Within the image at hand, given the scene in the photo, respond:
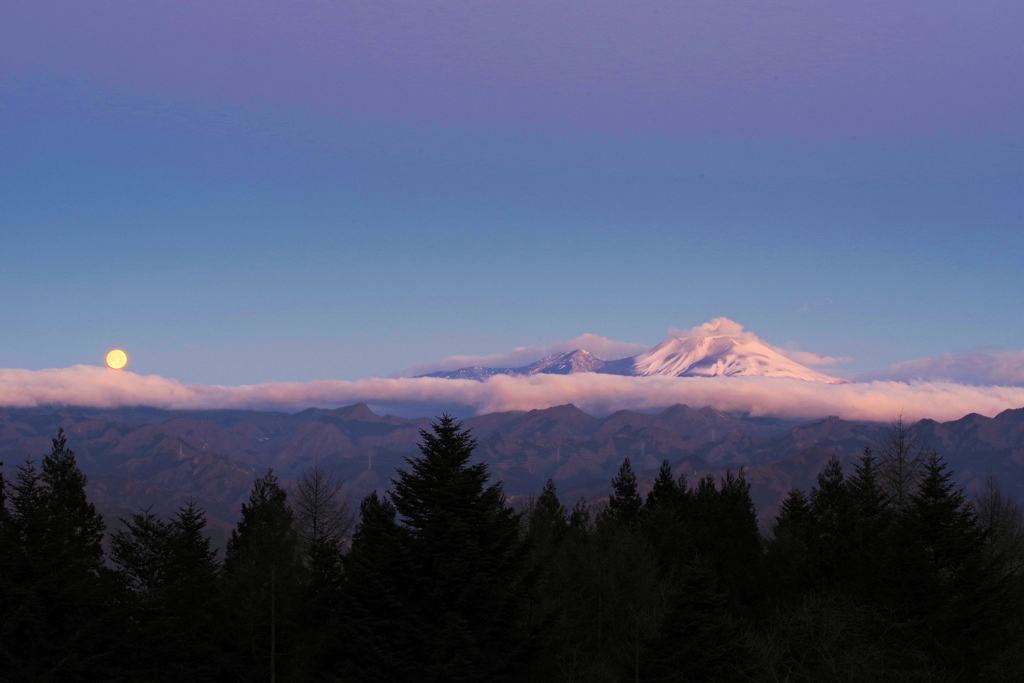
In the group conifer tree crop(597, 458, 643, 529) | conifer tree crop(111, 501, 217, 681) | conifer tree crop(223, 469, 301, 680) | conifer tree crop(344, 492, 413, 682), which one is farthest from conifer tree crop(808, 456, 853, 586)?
conifer tree crop(111, 501, 217, 681)

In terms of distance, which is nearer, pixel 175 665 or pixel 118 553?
pixel 175 665

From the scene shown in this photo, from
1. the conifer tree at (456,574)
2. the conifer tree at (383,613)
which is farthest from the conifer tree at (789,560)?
the conifer tree at (383,613)

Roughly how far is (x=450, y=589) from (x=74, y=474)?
4113 centimetres

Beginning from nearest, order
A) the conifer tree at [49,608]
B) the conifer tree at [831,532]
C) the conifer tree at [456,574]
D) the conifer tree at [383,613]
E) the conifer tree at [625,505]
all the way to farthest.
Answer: the conifer tree at [456,574]
the conifer tree at [383,613]
the conifer tree at [49,608]
the conifer tree at [831,532]
the conifer tree at [625,505]

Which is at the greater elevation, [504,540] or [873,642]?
[504,540]

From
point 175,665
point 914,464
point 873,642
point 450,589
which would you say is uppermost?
point 914,464

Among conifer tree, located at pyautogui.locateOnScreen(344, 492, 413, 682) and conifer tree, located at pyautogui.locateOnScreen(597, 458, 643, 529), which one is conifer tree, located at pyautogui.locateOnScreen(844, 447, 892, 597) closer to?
conifer tree, located at pyautogui.locateOnScreen(597, 458, 643, 529)

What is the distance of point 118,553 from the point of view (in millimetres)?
60719

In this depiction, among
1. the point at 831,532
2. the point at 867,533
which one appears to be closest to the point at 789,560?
the point at 831,532

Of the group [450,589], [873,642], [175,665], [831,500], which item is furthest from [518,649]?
[831,500]

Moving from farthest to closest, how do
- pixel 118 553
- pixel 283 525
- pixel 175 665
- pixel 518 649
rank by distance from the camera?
pixel 283 525
pixel 118 553
pixel 175 665
pixel 518 649

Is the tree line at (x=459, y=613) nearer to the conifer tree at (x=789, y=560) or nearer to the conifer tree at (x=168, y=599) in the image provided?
the conifer tree at (x=168, y=599)

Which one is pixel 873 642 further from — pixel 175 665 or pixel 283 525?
pixel 283 525

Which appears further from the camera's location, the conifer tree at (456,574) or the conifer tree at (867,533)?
the conifer tree at (867,533)
